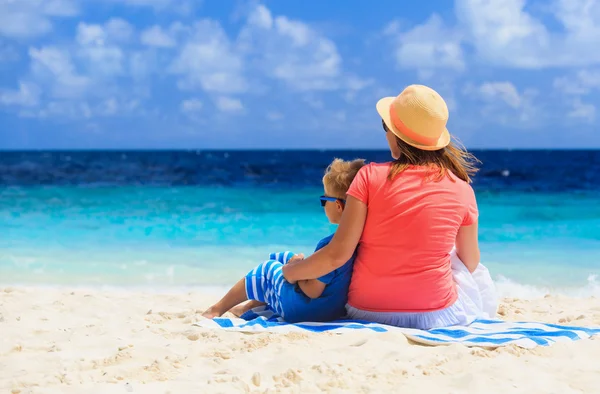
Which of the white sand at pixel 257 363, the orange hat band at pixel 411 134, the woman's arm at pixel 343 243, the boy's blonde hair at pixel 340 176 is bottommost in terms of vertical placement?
the white sand at pixel 257 363

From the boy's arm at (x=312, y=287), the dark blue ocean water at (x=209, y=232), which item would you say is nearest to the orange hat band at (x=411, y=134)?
the boy's arm at (x=312, y=287)

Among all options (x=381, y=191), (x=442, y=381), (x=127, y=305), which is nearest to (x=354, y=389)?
(x=442, y=381)

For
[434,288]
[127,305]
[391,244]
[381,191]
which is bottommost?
[127,305]

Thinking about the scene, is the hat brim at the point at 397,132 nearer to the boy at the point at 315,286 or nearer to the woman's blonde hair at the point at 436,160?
the woman's blonde hair at the point at 436,160

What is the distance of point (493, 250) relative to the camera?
8383 mm

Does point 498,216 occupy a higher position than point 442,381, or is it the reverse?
point 498,216

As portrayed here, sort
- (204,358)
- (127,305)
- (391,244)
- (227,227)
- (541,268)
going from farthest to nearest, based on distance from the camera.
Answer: (227,227) → (541,268) → (127,305) → (391,244) → (204,358)

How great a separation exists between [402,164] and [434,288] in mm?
645

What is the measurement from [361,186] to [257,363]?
3.10 ft

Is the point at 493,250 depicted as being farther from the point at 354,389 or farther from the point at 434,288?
the point at 354,389

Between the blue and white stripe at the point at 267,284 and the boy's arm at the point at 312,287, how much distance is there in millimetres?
138

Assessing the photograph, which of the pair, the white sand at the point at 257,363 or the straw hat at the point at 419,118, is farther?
the straw hat at the point at 419,118

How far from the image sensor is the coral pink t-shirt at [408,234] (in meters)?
3.12

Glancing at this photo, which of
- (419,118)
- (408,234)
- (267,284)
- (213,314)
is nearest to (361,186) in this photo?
(408,234)
